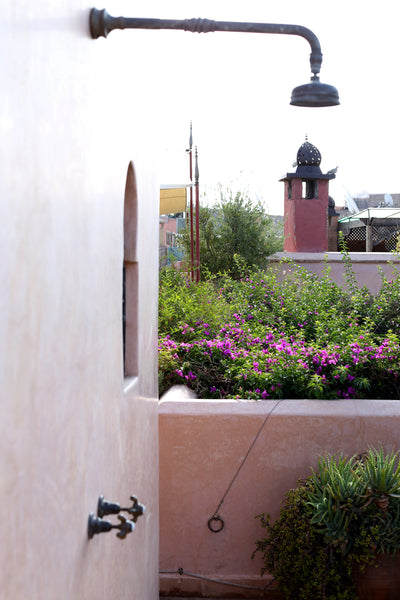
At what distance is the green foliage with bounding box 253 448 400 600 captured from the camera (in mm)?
4660

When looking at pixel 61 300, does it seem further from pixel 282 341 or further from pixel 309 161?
pixel 309 161

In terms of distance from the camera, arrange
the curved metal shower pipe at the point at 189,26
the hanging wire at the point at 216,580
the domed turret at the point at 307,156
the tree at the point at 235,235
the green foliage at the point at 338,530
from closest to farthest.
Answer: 1. the curved metal shower pipe at the point at 189,26
2. the green foliage at the point at 338,530
3. the hanging wire at the point at 216,580
4. the domed turret at the point at 307,156
5. the tree at the point at 235,235

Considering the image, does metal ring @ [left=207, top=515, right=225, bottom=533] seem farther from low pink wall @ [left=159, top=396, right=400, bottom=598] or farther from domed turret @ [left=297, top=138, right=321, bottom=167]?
domed turret @ [left=297, top=138, right=321, bottom=167]

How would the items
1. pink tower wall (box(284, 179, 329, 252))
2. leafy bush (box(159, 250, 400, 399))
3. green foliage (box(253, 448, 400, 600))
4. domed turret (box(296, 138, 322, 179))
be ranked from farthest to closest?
domed turret (box(296, 138, 322, 179))
pink tower wall (box(284, 179, 329, 252))
leafy bush (box(159, 250, 400, 399))
green foliage (box(253, 448, 400, 600))

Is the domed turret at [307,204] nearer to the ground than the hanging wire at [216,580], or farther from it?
farther from it

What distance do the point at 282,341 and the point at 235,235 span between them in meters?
8.50

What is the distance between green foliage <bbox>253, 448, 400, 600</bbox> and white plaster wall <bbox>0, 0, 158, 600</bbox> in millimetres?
1685

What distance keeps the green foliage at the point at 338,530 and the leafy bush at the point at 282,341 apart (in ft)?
3.37

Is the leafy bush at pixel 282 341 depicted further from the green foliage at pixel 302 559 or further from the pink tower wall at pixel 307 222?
the pink tower wall at pixel 307 222

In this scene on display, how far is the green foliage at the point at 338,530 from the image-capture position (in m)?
4.66

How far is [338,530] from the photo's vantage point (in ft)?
15.4

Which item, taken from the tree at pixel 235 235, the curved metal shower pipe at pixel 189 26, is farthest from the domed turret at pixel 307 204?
the curved metal shower pipe at pixel 189 26

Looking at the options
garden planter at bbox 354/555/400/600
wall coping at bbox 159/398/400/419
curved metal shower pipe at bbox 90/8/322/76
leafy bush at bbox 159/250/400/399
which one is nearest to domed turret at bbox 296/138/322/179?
leafy bush at bbox 159/250/400/399

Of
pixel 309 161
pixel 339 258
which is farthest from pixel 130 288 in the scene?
pixel 309 161
